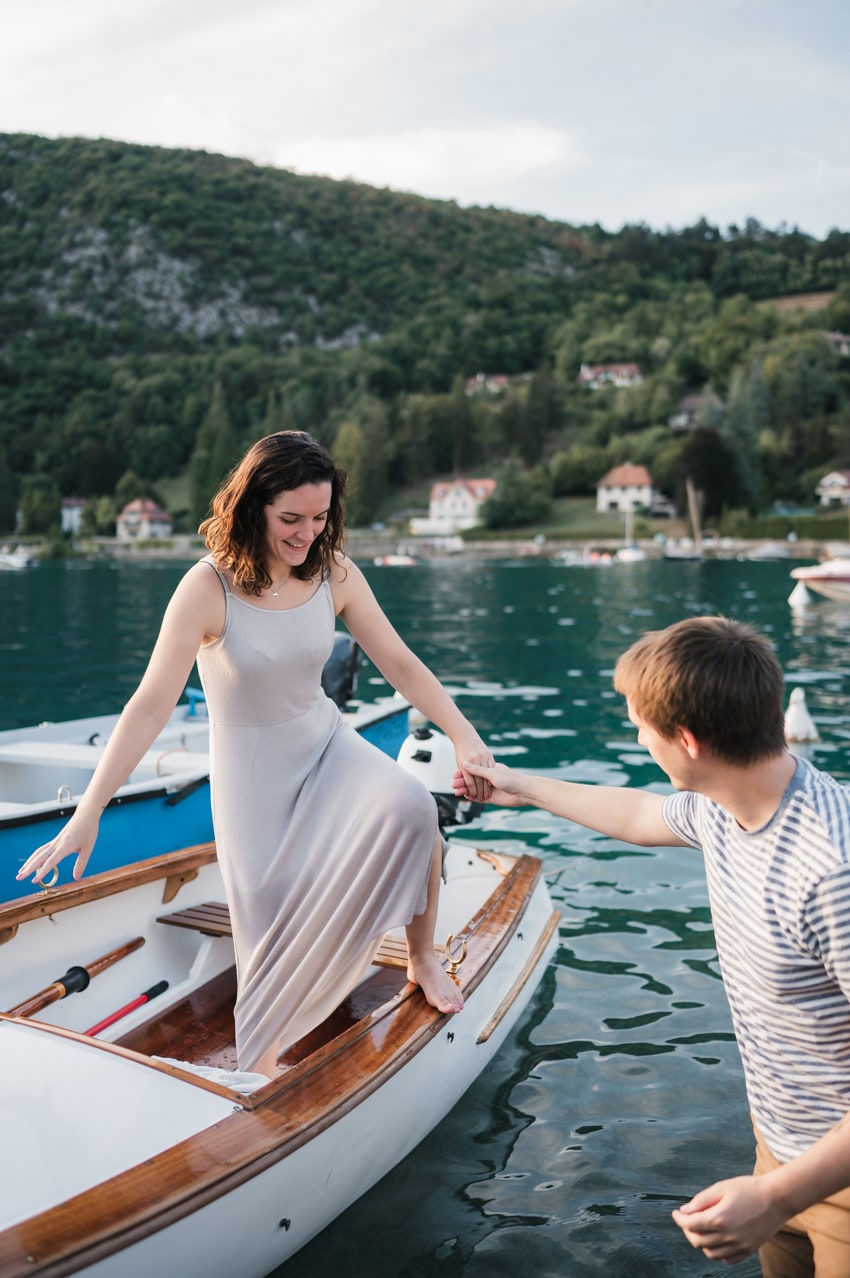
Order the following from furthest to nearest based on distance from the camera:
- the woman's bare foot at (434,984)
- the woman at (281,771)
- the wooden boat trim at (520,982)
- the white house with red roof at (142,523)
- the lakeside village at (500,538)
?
the white house with red roof at (142,523)
the lakeside village at (500,538)
the wooden boat trim at (520,982)
the woman's bare foot at (434,984)
the woman at (281,771)

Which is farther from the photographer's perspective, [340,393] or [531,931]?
[340,393]

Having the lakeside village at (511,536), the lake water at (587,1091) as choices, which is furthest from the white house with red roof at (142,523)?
the lake water at (587,1091)

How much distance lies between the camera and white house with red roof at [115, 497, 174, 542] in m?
115

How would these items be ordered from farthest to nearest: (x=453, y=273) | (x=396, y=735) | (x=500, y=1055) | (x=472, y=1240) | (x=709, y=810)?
(x=453, y=273)
(x=396, y=735)
(x=500, y=1055)
(x=472, y=1240)
(x=709, y=810)

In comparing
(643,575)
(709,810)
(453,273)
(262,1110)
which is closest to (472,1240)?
(262,1110)

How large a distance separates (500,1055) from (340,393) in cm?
13954

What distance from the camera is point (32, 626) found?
95.9ft

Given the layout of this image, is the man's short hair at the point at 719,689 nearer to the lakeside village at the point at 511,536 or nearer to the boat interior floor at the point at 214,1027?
the boat interior floor at the point at 214,1027

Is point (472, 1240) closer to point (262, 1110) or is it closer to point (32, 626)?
point (262, 1110)

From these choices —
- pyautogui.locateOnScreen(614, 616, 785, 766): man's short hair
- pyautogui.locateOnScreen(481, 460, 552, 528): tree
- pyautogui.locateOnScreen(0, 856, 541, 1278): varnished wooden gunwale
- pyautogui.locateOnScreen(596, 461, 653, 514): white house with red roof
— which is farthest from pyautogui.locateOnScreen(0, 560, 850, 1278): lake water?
pyautogui.locateOnScreen(596, 461, 653, 514): white house with red roof

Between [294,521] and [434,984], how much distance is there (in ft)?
5.84

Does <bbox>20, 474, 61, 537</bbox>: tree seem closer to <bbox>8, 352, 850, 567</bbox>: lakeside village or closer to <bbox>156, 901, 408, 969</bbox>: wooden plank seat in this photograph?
<bbox>8, 352, 850, 567</bbox>: lakeside village

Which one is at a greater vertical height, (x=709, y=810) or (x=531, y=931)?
(x=709, y=810)

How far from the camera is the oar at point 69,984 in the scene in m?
3.93
